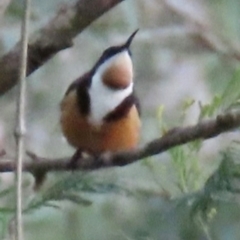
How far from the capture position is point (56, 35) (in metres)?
0.71

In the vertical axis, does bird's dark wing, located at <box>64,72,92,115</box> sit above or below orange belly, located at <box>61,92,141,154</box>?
above

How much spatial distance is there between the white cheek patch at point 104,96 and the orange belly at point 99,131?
31 mm

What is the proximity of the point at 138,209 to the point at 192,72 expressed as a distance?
59 cm

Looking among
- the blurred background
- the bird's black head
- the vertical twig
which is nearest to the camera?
the vertical twig

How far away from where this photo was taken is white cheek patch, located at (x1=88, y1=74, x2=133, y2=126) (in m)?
0.75

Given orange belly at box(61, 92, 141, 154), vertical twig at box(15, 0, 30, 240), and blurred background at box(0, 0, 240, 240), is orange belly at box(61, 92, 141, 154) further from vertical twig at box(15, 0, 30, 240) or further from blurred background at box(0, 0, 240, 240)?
vertical twig at box(15, 0, 30, 240)

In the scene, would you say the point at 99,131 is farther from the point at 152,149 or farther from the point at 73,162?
the point at 152,149

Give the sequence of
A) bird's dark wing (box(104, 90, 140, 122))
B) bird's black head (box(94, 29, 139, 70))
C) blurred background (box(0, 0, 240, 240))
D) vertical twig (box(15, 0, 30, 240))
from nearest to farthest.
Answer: vertical twig (box(15, 0, 30, 240)), bird's black head (box(94, 29, 139, 70)), bird's dark wing (box(104, 90, 140, 122)), blurred background (box(0, 0, 240, 240))

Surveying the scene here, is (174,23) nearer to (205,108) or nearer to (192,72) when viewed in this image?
(192,72)

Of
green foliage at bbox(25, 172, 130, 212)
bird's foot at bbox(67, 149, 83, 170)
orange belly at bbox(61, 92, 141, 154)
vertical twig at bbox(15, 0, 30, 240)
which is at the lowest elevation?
vertical twig at bbox(15, 0, 30, 240)

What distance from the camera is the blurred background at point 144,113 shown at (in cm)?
90

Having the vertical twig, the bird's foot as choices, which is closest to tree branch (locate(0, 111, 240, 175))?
the bird's foot

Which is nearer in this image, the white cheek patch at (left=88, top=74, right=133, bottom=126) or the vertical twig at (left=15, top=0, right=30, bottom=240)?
the vertical twig at (left=15, top=0, right=30, bottom=240)

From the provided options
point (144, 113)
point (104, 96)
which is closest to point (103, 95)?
point (104, 96)
